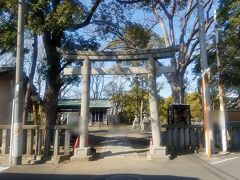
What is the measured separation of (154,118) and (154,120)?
87 millimetres

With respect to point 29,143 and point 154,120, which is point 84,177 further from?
point 154,120

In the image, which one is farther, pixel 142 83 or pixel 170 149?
pixel 142 83

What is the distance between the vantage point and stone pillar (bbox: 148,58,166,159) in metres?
15.3

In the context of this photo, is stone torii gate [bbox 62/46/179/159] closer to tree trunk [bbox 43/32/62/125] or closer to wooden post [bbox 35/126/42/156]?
wooden post [bbox 35/126/42/156]

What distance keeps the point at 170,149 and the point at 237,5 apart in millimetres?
8593

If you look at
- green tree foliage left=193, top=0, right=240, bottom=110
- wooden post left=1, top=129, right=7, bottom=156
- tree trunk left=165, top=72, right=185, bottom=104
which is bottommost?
wooden post left=1, top=129, right=7, bottom=156

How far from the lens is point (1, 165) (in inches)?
530

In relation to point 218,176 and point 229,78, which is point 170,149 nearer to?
point 218,176

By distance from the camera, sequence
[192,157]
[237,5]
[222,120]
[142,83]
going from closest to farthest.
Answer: [192,157], [222,120], [237,5], [142,83]

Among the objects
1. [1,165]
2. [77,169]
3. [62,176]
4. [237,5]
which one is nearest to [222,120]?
[237,5]

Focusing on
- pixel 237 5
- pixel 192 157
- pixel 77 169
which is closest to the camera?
pixel 77 169

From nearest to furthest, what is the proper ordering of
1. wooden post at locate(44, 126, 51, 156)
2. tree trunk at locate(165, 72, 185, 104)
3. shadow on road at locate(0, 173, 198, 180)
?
shadow on road at locate(0, 173, 198, 180), wooden post at locate(44, 126, 51, 156), tree trunk at locate(165, 72, 185, 104)

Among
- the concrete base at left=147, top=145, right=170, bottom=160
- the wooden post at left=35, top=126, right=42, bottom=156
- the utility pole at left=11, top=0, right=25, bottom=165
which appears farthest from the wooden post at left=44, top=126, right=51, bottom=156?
the concrete base at left=147, top=145, right=170, bottom=160

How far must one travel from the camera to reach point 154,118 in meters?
15.7
